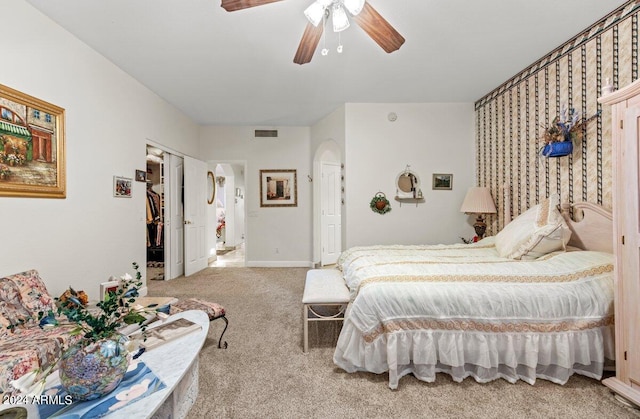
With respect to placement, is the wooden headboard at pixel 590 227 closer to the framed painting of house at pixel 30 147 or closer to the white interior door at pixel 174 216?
the framed painting of house at pixel 30 147

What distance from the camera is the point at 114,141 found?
10.2ft

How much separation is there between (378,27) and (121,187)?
315 cm

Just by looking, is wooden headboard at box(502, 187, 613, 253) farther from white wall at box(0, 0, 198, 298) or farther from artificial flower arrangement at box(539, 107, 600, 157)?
white wall at box(0, 0, 198, 298)

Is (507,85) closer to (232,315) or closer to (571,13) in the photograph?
(571,13)

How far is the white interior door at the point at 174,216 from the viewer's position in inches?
176

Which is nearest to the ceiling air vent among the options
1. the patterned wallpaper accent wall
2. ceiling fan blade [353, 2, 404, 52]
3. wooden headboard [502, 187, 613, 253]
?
the patterned wallpaper accent wall

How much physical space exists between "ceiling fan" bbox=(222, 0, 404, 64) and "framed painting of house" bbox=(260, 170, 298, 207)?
3457 mm

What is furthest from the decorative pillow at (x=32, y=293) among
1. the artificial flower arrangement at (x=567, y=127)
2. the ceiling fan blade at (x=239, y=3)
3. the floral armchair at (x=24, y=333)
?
the artificial flower arrangement at (x=567, y=127)

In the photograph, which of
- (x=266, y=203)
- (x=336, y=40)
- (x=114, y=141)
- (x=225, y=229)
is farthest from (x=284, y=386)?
(x=225, y=229)

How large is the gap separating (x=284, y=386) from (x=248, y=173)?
4.22m

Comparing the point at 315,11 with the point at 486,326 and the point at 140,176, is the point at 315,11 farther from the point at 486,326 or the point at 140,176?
the point at 140,176

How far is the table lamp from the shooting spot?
142 inches

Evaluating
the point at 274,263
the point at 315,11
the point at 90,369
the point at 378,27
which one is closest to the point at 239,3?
the point at 315,11

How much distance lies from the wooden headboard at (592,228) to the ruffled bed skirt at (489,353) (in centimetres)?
82
